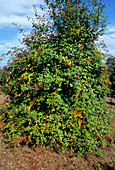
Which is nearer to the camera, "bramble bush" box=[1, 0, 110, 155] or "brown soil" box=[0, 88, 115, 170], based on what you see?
"brown soil" box=[0, 88, 115, 170]

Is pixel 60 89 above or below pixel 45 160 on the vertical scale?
above

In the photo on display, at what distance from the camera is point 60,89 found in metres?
3.25

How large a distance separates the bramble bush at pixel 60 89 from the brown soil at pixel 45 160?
0.18 m

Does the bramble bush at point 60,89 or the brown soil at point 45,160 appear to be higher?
the bramble bush at point 60,89

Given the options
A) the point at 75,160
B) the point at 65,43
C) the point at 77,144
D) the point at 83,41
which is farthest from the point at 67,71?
the point at 75,160

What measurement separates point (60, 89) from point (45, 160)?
164 centimetres

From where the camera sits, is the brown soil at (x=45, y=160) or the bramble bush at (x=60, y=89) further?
the bramble bush at (x=60, y=89)

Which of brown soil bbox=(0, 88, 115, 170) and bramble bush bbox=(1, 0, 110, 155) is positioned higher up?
bramble bush bbox=(1, 0, 110, 155)

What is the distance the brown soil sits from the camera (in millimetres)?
3110

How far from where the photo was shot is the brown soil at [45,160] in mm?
3110

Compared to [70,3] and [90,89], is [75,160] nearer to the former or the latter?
[90,89]

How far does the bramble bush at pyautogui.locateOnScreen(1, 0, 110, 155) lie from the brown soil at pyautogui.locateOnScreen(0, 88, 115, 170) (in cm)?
18

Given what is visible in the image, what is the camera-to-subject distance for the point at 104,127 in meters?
4.00

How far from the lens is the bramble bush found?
329 centimetres
